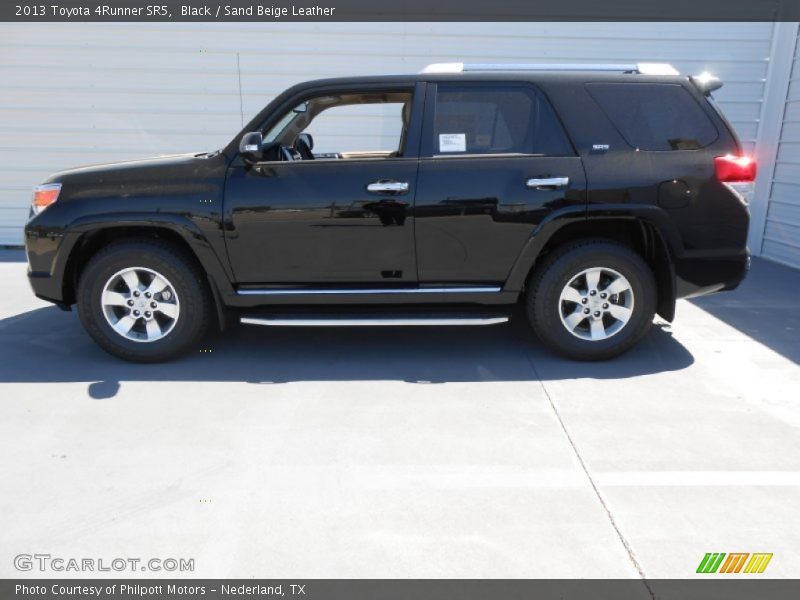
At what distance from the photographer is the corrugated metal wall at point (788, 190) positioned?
24.1 feet

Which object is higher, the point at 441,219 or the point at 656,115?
the point at 656,115

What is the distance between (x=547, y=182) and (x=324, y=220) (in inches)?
56.4

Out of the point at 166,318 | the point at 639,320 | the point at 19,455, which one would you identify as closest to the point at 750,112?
the point at 639,320

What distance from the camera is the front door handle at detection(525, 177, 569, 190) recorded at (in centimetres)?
391

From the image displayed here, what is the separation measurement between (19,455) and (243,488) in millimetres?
1193

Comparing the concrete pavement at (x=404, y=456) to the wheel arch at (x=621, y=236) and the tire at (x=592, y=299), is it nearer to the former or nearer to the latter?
the tire at (x=592, y=299)

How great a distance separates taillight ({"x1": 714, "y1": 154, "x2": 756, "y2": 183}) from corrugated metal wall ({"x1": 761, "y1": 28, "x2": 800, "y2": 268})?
166 inches

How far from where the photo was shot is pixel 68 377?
3.97m

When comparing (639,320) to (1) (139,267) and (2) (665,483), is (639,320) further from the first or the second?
(1) (139,267)

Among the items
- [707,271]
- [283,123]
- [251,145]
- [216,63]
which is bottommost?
[707,271]

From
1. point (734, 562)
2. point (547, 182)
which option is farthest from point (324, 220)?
point (734, 562)

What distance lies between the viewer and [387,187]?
391cm
